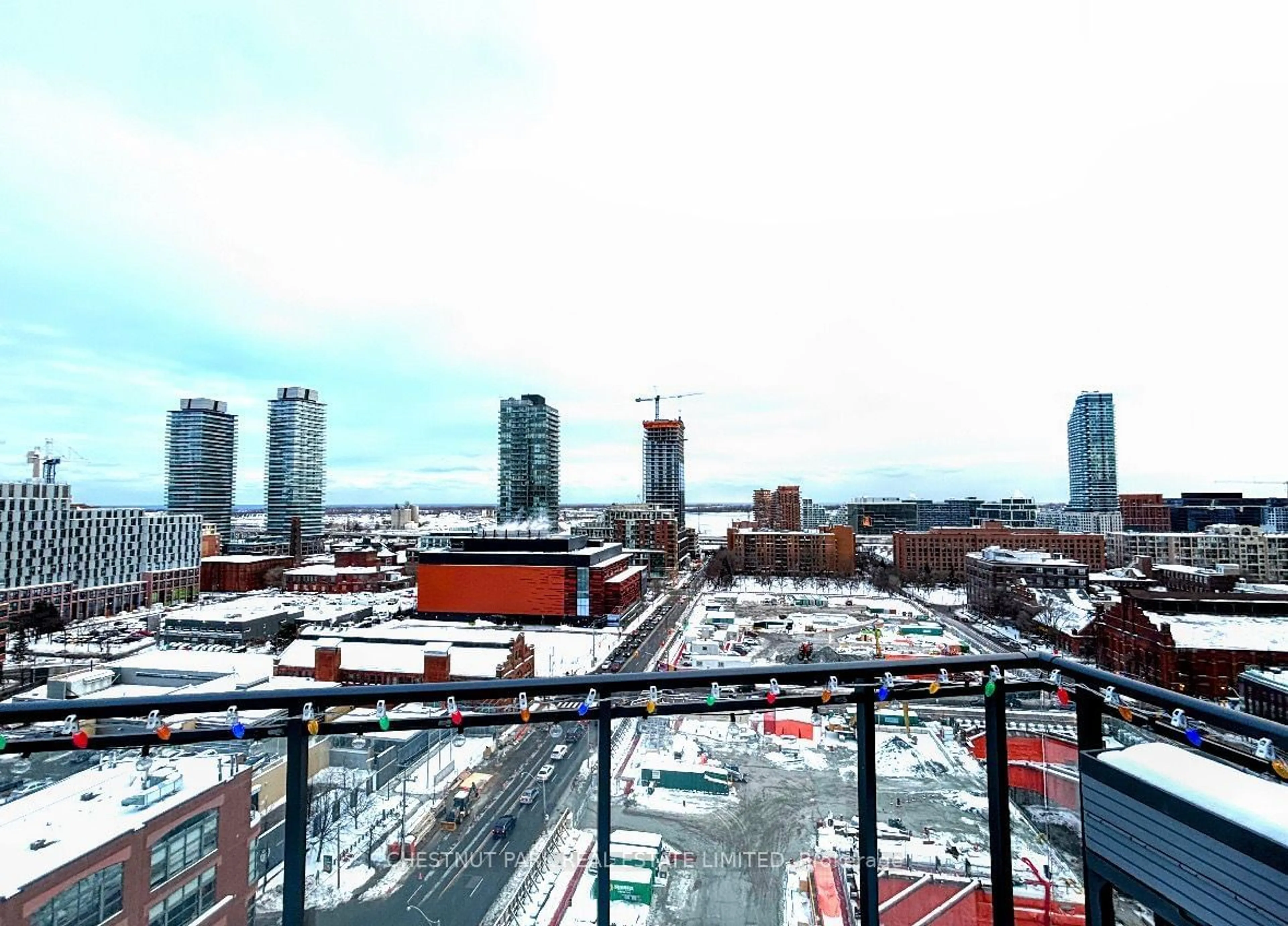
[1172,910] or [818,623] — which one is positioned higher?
[1172,910]

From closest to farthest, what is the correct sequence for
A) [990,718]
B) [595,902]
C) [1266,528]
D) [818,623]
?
[595,902] < [990,718] < [818,623] < [1266,528]

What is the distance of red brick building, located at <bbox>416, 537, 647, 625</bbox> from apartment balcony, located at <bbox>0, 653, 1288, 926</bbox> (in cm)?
2436

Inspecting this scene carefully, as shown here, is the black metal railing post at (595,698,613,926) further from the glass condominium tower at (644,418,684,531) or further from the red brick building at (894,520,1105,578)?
the glass condominium tower at (644,418,684,531)

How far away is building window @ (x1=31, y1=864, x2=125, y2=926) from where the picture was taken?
3.36ft

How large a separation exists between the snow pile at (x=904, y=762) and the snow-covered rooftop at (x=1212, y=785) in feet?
1.27

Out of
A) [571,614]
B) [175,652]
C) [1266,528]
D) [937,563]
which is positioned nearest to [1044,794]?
[175,652]

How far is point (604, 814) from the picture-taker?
1245mm

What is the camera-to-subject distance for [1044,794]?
139 centimetres

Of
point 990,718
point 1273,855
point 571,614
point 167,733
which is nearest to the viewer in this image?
point 1273,855

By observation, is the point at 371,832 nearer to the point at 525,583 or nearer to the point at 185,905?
the point at 185,905

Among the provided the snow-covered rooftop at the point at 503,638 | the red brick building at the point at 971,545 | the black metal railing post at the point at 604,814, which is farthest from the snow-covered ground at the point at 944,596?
the black metal railing post at the point at 604,814

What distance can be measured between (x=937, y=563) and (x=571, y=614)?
22722 mm

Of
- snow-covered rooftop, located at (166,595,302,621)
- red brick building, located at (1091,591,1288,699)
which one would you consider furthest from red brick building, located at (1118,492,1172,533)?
snow-covered rooftop, located at (166,595,302,621)

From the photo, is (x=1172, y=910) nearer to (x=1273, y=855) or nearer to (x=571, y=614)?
(x=1273, y=855)
